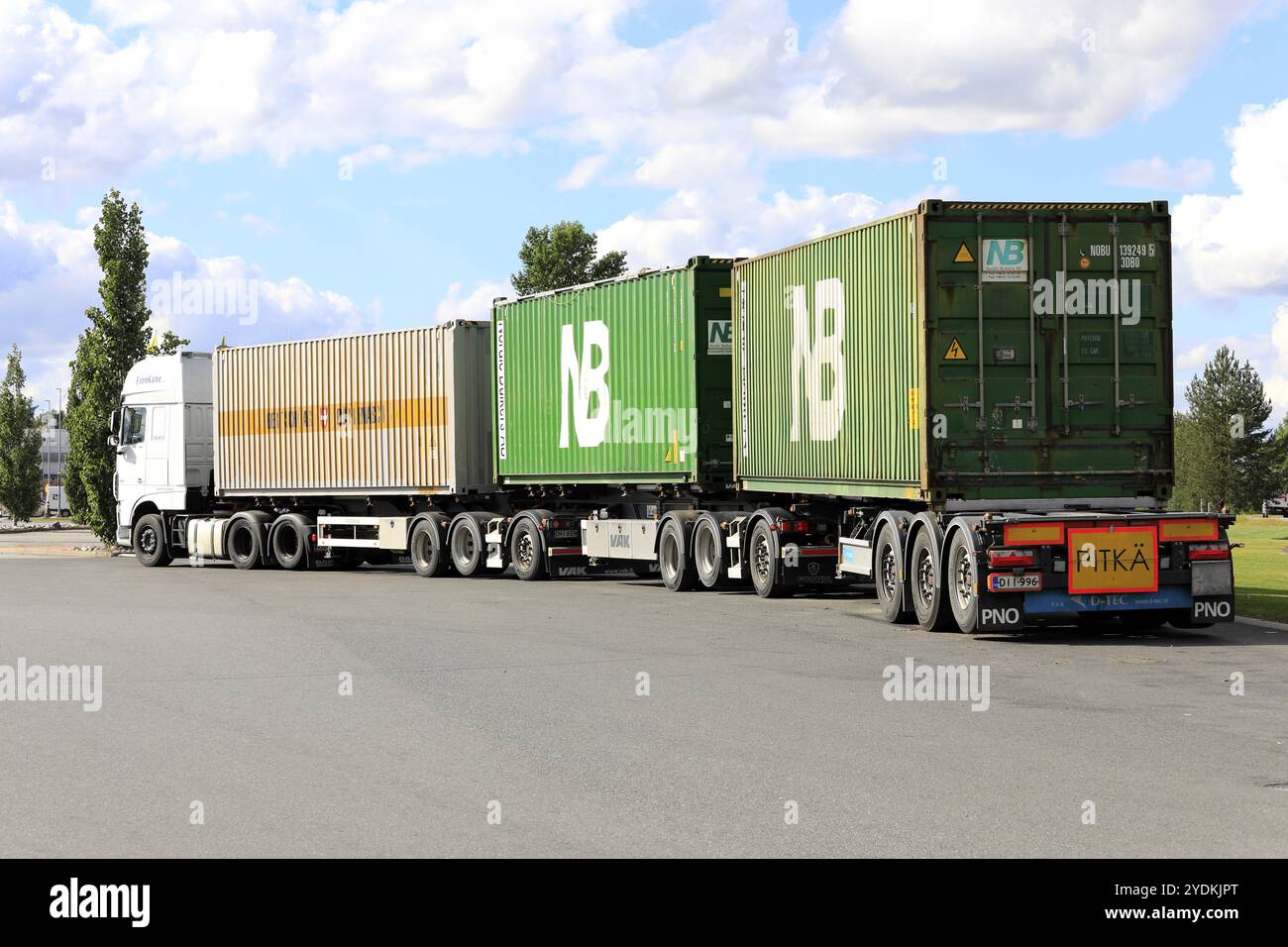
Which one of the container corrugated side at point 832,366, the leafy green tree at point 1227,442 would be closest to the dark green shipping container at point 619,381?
the container corrugated side at point 832,366

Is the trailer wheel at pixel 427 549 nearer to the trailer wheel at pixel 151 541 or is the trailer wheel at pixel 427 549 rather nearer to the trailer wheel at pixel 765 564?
the trailer wheel at pixel 151 541

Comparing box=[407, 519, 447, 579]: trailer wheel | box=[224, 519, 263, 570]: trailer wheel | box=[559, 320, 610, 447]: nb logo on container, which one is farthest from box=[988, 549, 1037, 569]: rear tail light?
box=[224, 519, 263, 570]: trailer wheel

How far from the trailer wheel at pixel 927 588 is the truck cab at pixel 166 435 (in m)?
19.4

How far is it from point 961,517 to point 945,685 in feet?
13.2

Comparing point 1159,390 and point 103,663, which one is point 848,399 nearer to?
point 1159,390

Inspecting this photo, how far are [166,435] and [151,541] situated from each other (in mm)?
2332

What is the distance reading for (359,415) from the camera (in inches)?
1141

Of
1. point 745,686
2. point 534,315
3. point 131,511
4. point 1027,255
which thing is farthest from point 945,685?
point 131,511

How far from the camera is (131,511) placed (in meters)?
33.2

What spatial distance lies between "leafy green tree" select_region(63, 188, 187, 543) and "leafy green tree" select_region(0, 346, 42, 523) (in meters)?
23.2

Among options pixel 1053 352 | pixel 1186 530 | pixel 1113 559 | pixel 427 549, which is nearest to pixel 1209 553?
pixel 1186 530

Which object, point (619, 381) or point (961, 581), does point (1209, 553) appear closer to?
point (961, 581)

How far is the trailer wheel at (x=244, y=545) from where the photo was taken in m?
31.5
